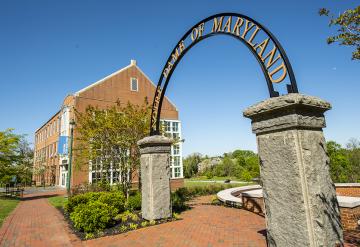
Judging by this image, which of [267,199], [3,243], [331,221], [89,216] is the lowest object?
[3,243]

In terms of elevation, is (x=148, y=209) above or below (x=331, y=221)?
below

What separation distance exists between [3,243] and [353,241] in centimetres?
906

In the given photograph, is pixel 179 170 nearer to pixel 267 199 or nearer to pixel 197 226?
pixel 197 226

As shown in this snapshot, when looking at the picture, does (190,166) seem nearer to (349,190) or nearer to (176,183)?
(176,183)

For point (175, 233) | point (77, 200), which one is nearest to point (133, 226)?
point (175, 233)

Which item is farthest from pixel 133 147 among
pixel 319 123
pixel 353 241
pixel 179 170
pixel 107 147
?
pixel 179 170

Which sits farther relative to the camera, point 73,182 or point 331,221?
point 73,182

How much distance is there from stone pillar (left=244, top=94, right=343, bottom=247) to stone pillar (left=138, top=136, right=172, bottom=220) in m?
5.33

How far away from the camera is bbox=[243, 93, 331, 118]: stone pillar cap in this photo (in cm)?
323

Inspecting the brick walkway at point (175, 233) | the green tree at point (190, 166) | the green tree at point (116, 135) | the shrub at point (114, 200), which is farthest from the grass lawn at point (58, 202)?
the green tree at point (190, 166)

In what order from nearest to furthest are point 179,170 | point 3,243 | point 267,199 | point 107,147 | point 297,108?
point 297,108 < point 267,199 < point 3,243 < point 107,147 < point 179,170

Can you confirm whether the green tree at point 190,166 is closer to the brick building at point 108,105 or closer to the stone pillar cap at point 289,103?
the brick building at point 108,105

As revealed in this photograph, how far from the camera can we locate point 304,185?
311cm

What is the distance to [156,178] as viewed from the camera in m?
8.52
